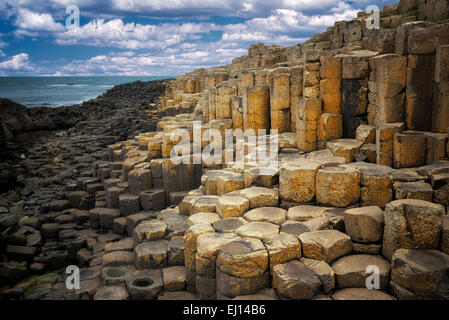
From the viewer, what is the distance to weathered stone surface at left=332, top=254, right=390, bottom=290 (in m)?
5.30

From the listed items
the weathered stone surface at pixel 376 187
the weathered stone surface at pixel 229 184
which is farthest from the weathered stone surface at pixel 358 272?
the weathered stone surface at pixel 229 184

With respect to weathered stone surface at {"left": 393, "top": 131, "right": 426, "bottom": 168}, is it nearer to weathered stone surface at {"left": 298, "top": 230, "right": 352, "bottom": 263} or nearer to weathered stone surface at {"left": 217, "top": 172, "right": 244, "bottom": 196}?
weathered stone surface at {"left": 298, "top": 230, "right": 352, "bottom": 263}

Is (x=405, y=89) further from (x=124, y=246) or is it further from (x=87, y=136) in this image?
(x=87, y=136)

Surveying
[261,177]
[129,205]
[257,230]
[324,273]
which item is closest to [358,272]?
[324,273]

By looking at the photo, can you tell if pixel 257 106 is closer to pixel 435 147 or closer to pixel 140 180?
pixel 140 180

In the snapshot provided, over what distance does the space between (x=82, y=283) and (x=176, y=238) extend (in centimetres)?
269

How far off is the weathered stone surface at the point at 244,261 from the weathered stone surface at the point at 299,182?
1.91m

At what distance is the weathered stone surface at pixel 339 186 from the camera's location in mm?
6805

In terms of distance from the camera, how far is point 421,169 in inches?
272

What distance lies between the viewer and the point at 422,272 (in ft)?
15.6

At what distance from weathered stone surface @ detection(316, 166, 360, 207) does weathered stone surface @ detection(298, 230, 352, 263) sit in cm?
100
